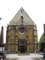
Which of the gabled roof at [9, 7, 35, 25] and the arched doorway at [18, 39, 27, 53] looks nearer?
the arched doorway at [18, 39, 27, 53]

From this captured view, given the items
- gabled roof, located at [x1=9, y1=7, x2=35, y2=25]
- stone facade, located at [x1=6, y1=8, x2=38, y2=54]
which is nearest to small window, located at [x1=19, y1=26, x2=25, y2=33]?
stone facade, located at [x1=6, y1=8, x2=38, y2=54]

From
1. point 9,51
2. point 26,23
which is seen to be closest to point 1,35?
point 9,51

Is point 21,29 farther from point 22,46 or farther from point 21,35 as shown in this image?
point 22,46

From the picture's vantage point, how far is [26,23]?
3788 cm

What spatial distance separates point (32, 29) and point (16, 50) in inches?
205

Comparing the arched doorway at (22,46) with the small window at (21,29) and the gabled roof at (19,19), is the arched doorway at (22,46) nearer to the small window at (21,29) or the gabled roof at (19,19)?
the small window at (21,29)

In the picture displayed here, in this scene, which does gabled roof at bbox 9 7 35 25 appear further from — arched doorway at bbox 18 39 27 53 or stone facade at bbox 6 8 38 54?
arched doorway at bbox 18 39 27 53

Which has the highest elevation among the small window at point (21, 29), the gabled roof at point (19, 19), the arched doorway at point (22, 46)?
the gabled roof at point (19, 19)

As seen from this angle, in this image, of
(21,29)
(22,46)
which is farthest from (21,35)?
(22,46)

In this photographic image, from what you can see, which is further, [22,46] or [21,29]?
[21,29]

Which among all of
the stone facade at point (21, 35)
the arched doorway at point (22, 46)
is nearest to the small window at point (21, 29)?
the stone facade at point (21, 35)

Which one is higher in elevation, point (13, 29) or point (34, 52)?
point (13, 29)

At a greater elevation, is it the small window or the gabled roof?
the gabled roof

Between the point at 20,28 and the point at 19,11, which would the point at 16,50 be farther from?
the point at 19,11
